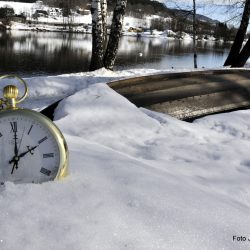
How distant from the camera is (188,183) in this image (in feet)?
7.54

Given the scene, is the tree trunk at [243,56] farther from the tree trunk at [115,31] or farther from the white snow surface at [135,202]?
the white snow surface at [135,202]

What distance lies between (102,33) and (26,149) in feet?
37.3

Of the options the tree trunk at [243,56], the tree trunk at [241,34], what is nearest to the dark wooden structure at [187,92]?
the tree trunk at [243,56]

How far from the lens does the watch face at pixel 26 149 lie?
2.00 meters

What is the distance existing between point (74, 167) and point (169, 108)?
251cm

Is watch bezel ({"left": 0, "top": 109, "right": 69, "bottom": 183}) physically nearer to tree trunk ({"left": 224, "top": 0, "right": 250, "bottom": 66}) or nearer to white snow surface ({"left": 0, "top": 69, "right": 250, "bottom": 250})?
white snow surface ({"left": 0, "top": 69, "right": 250, "bottom": 250})

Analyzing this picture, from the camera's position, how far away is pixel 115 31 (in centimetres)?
1290

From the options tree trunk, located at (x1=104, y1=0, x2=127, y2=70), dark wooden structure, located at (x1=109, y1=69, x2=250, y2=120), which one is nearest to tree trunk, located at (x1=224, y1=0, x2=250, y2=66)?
tree trunk, located at (x1=104, y1=0, x2=127, y2=70)

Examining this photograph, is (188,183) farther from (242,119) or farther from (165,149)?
(242,119)

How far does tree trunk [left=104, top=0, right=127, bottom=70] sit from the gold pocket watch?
36.7ft

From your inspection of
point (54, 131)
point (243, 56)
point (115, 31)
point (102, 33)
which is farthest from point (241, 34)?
point (54, 131)

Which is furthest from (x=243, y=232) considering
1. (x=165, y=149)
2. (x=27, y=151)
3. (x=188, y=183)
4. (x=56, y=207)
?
(x=165, y=149)

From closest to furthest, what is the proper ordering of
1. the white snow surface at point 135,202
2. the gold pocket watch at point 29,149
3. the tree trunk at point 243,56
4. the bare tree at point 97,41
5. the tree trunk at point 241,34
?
the white snow surface at point 135,202 < the gold pocket watch at point 29,149 < the bare tree at point 97,41 < the tree trunk at point 243,56 < the tree trunk at point 241,34

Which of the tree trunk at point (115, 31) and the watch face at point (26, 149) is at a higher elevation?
the tree trunk at point (115, 31)
